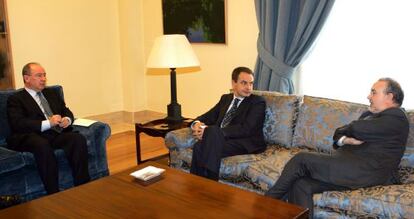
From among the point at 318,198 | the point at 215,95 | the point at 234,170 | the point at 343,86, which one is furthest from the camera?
the point at 215,95

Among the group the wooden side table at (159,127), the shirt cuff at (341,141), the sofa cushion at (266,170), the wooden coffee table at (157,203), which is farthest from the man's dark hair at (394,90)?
the wooden side table at (159,127)

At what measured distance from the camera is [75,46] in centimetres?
554

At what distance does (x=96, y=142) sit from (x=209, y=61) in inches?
73.9

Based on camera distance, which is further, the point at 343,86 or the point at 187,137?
the point at 343,86

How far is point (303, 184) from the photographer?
2674 mm

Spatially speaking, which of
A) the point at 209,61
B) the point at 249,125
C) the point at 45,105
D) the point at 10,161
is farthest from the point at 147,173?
the point at 209,61

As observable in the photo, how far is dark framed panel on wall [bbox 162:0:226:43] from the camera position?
478cm

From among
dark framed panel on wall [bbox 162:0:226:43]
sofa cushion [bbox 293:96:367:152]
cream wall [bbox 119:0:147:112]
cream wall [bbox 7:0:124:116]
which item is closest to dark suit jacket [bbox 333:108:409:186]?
sofa cushion [bbox 293:96:367:152]

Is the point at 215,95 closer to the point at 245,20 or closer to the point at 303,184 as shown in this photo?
the point at 245,20

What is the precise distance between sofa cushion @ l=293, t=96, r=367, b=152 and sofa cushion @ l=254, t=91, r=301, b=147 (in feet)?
0.18

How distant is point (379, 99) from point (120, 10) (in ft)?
13.4

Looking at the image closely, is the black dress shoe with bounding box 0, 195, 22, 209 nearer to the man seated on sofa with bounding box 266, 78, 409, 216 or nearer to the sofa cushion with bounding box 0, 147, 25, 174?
the sofa cushion with bounding box 0, 147, 25, 174

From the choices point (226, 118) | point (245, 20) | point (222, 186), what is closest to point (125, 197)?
point (222, 186)

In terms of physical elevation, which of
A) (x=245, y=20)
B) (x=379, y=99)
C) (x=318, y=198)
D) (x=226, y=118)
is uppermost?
(x=245, y=20)
